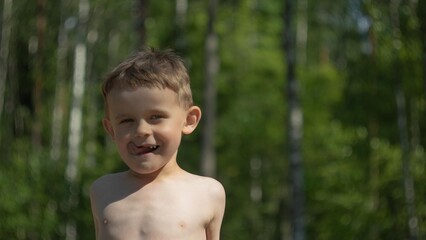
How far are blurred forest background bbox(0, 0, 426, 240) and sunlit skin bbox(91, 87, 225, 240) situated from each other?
9.28 metres

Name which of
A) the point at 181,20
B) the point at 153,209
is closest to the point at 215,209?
the point at 153,209

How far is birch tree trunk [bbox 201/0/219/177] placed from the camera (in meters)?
19.2

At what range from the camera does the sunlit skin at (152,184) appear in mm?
2896

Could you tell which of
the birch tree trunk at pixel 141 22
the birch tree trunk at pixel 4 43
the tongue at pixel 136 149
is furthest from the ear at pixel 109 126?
the birch tree trunk at pixel 4 43

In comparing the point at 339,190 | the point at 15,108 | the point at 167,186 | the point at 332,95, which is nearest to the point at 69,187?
the point at 15,108

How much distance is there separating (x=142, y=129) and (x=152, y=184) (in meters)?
0.20

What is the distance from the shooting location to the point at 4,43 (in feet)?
58.7

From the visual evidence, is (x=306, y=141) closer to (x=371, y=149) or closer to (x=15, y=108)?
(x=371, y=149)

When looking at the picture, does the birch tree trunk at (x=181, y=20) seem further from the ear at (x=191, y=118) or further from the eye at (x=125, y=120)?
the eye at (x=125, y=120)

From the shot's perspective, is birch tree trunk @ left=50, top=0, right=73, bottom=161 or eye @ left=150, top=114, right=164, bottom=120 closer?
eye @ left=150, top=114, right=164, bottom=120

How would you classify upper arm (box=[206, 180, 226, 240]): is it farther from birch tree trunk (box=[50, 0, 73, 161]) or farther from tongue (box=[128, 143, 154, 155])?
birch tree trunk (box=[50, 0, 73, 161])

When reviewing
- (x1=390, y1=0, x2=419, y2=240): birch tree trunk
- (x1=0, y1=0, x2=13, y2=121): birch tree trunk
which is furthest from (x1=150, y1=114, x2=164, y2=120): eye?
(x1=0, y1=0, x2=13, y2=121): birch tree trunk

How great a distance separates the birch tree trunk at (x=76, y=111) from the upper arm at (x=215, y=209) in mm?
15385

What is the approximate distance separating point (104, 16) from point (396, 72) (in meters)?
4.99
